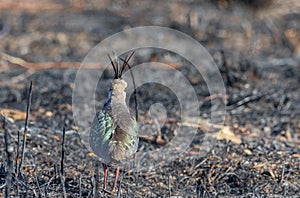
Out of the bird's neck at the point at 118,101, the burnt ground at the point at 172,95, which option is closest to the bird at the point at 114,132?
the bird's neck at the point at 118,101

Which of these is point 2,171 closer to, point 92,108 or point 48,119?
point 48,119

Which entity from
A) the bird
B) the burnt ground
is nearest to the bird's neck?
the bird

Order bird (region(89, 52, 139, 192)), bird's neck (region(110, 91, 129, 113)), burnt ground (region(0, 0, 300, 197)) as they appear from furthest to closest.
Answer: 1. burnt ground (region(0, 0, 300, 197))
2. bird's neck (region(110, 91, 129, 113))
3. bird (region(89, 52, 139, 192))

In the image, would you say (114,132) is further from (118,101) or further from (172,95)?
(172,95)

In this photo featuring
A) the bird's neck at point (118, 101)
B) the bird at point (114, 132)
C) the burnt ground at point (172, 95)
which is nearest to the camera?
the bird at point (114, 132)

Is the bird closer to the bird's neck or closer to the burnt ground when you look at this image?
the bird's neck

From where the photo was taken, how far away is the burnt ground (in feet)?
17.3

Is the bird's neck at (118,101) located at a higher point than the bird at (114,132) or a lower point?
higher

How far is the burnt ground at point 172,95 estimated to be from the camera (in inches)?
208

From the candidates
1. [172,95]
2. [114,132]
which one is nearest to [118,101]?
[114,132]

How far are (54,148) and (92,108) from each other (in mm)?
1294

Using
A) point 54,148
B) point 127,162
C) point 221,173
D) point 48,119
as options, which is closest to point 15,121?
point 48,119

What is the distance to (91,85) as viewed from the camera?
7.64 metres

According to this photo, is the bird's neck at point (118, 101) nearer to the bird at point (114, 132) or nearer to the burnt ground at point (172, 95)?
the bird at point (114, 132)
